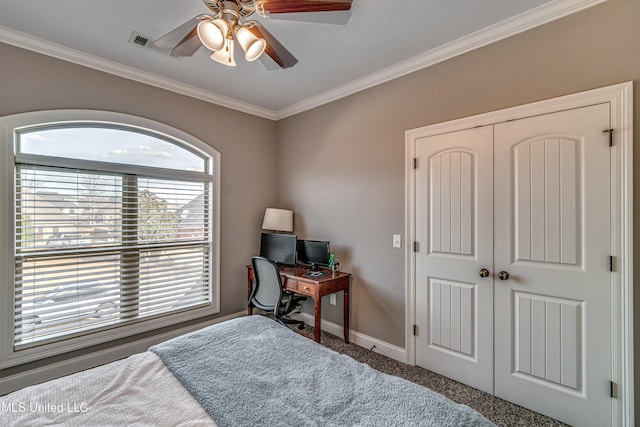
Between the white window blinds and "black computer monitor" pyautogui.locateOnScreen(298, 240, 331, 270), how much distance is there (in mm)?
1062

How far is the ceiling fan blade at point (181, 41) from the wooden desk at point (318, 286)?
2.07 meters

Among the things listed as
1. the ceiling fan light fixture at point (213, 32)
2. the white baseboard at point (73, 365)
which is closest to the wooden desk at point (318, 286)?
the white baseboard at point (73, 365)

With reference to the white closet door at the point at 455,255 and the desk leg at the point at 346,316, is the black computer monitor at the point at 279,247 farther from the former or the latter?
the white closet door at the point at 455,255

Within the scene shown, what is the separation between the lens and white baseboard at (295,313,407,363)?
264 centimetres

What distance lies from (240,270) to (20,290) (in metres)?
1.87

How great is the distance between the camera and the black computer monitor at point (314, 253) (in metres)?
3.11

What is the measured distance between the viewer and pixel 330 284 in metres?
2.84

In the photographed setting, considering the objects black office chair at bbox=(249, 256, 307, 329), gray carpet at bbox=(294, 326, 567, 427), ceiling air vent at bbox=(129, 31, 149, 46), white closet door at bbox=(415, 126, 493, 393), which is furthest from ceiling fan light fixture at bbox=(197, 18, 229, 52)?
gray carpet at bbox=(294, 326, 567, 427)

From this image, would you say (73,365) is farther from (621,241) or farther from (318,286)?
(621,241)

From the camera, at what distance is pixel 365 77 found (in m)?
2.81

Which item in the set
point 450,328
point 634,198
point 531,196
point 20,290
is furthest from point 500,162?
point 20,290

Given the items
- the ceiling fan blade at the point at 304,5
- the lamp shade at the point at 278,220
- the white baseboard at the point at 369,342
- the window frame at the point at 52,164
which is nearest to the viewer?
the ceiling fan blade at the point at 304,5

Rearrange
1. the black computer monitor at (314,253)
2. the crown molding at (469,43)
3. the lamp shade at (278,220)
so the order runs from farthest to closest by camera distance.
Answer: the lamp shade at (278,220)
the black computer monitor at (314,253)
the crown molding at (469,43)

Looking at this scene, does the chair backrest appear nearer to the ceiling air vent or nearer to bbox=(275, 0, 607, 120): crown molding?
bbox=(275, 0, 607, 120): crown molding
